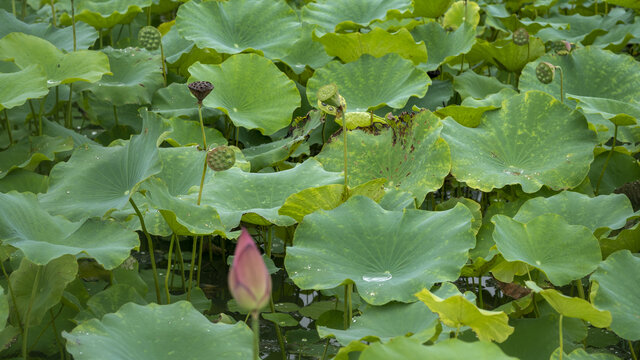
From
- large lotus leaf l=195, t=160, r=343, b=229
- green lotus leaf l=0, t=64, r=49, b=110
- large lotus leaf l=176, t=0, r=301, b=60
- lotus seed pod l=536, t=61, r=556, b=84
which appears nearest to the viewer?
large lotus leaf l=195, t=160, r=343, b=229

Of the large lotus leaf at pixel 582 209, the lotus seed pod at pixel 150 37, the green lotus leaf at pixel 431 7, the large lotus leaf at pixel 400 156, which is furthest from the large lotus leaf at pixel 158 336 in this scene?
the green lotus leaf at pixel 431 7

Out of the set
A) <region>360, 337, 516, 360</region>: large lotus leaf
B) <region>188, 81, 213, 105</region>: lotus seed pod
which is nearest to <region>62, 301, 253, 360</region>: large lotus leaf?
<region>360, 337, 516, 360</region>: large lotus leaf

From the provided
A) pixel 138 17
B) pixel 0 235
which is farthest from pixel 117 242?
pixel 138 17

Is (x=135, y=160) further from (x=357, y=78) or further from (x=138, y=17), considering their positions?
(x=138, y=17)

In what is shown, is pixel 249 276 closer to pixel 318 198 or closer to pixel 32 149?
pixel 318 198

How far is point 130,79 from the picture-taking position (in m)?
2.67

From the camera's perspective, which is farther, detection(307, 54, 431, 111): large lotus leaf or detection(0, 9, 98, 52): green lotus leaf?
detection(0, 9, 98, 52): green lotus leaf

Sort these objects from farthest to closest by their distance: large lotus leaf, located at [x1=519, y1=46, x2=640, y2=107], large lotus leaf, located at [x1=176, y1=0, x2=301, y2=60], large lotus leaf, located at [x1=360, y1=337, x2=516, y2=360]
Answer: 1. large lotus leaf, located at [x1=176, y1=0, x2=301, y2=60]
2. large lotus leaf, located at [x1=519, y1=46, x2=640, y2=107]
3. large lotus leaf, located at [x1=360, y1=337, x2=516, y2=360]

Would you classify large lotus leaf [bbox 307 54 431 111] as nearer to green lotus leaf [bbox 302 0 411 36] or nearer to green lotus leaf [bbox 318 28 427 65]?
green lotus leaf [bbox 318 28 427 65]

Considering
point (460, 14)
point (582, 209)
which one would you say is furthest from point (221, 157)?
point (460, 14)

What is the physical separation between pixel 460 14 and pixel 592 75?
2.63ft

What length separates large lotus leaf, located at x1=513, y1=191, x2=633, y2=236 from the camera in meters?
1.85

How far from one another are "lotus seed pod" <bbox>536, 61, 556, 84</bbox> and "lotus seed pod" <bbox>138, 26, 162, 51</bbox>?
4.32 ft

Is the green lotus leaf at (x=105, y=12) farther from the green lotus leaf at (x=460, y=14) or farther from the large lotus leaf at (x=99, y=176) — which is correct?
the green lotus leaf at (x=460, y=14)
